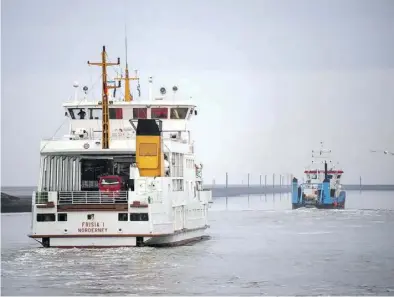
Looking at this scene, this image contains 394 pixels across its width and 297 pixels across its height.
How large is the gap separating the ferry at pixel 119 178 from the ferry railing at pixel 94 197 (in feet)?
0.15

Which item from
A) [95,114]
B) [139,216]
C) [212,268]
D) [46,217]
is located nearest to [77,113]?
[95,114]

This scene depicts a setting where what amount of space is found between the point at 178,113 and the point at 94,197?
740cm

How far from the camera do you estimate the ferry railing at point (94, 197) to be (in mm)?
36906

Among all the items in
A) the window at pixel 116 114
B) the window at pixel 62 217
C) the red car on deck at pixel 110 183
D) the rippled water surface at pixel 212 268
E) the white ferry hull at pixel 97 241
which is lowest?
the rippled water surface at pixel 212 268

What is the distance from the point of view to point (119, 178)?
3912 cm

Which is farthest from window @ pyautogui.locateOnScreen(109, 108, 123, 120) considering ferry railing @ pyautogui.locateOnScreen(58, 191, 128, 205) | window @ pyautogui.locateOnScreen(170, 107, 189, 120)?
ferry railing @ pyautogui.locateOnScreen(58, 191, 128, 205)

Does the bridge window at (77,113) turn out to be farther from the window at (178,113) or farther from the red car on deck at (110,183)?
the red car on deck at (110,183)

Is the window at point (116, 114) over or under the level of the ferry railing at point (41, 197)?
over

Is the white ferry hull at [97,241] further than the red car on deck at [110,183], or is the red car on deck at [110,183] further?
the red car on deck at [110,183]

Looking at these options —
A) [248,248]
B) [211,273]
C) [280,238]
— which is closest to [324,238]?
[280,238]

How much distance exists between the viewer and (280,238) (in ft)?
161

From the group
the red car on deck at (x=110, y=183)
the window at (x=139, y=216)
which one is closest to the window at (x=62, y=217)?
the window at (x=139, y=216)

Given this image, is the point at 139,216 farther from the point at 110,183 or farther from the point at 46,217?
the point at 46,217

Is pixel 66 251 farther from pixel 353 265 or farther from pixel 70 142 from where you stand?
pixel 353 265
